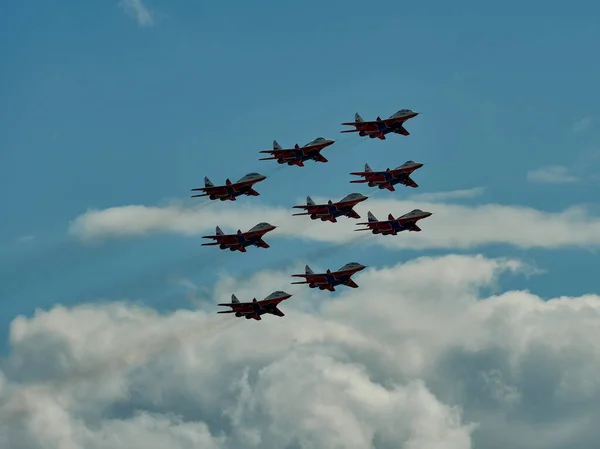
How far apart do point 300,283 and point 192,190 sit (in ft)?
91.8

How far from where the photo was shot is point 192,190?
199m

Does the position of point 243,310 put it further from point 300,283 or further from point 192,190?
point 192,190

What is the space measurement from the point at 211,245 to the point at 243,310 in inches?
563

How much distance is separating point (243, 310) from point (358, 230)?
27.6 metres

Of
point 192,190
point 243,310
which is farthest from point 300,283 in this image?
point 192,190

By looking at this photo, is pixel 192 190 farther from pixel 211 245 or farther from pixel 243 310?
pixel 243 310

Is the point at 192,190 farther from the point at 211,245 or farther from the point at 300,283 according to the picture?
the point at 300,283

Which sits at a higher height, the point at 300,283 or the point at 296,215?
the point at 296,215

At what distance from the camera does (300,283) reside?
650 ft

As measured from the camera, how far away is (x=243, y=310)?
19962cm

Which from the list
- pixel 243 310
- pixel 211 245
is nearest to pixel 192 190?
pixel 211 245

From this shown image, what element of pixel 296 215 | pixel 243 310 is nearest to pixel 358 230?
pixel 296 215

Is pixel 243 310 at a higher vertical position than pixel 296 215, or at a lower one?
lower

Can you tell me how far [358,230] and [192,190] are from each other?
33.5 meters
